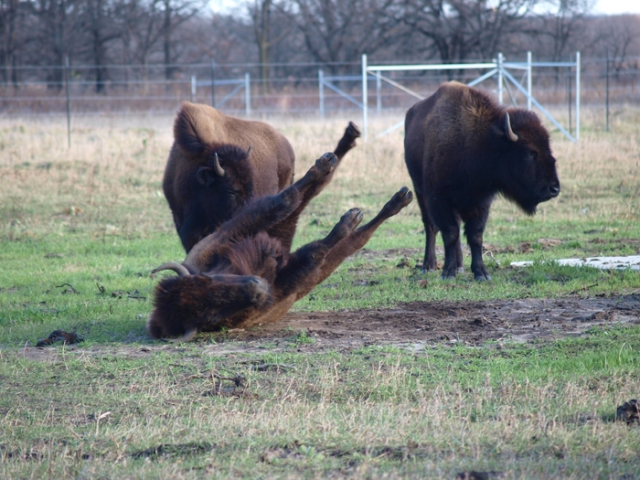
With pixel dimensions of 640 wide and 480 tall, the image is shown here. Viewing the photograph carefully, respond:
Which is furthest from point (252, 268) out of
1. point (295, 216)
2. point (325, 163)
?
point (325, 163)

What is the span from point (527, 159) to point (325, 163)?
3251 mm

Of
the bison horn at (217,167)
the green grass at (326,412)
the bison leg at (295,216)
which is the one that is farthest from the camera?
the bison horn at (217,167)

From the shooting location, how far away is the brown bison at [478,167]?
8.95 meters

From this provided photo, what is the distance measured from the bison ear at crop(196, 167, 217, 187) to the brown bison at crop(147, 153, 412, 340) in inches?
48.8

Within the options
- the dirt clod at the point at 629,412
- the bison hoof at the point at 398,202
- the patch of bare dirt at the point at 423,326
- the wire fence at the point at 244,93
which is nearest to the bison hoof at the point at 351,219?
the bison hoof at the point at 398,202

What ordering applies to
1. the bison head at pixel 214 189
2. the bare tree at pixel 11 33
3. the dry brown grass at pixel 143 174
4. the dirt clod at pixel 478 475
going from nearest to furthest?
the dirt clod at pixel 478 475 → the bison head at pixel 214 189 → the dry brown grass at pixel 143 174 → the bare tree at pixel 11 33

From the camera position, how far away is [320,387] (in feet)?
15.7

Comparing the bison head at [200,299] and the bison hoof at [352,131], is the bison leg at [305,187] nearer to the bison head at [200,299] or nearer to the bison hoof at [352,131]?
the bison hoof at [352,131]

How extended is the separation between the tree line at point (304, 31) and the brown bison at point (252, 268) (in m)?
32.8

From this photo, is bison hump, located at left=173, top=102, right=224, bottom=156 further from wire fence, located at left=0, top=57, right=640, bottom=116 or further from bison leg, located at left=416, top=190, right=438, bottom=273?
wire fence, located at left=0, top=57, right=640, bottom=116

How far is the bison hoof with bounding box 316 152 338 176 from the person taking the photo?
673cm

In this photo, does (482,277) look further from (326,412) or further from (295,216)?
(326,412)

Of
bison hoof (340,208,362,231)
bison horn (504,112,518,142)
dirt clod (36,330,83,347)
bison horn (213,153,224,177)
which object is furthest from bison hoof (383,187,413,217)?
dirt clod (36,330,83,347)

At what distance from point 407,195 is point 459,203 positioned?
2079mm
